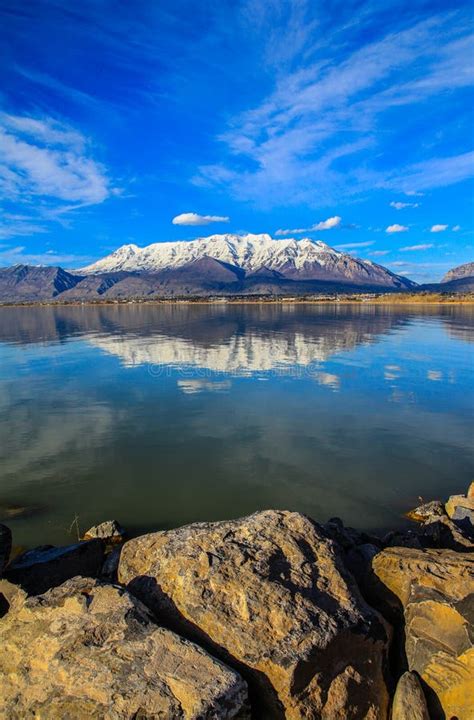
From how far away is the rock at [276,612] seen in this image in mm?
5480

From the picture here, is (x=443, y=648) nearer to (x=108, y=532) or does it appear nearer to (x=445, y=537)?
(x=445, y=537)

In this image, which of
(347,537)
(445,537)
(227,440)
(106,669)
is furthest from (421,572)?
(227,440)

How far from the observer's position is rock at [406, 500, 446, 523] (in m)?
12.9

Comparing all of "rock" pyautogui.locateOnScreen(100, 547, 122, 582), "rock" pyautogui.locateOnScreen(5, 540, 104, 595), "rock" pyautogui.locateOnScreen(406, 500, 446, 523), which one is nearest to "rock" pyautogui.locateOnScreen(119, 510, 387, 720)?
"rock" pyautogui.locateOnScreen(100, 547, 122, 582)

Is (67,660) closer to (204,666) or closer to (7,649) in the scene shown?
(7,649)

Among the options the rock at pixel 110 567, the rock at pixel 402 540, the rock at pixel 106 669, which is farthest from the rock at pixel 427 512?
the rock at pixel 106 669

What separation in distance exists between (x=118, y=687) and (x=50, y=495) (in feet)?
36.3

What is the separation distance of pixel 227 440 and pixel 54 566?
11.0 meters

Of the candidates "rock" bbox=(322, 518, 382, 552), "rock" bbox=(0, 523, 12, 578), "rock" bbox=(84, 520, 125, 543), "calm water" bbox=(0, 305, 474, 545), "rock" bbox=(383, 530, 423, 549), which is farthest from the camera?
"calm water" bbox=(0, 305, 474, 545)

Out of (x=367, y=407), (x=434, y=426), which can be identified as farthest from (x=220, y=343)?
(x=434, y=426)

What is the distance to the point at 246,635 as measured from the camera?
5762mm

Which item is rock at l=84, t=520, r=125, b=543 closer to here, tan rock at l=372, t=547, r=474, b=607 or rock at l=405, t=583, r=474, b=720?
tan rock at l=372, t=547, r=474, b=607

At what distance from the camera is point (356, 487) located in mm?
15172

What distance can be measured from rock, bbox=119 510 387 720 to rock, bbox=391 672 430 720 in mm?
239
